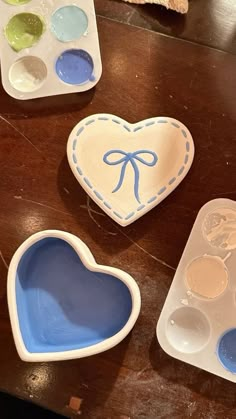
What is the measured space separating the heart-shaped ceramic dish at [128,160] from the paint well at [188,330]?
0.45 ft

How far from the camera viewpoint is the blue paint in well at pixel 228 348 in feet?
2.65

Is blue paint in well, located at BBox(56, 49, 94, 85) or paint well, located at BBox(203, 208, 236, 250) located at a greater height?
blue paint in well, located at BBox(56, 49, 94, 85)

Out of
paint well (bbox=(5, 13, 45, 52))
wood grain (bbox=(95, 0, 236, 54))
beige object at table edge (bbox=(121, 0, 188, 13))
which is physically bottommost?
Result: paint well (bbox=(5, 13, 45, 52))

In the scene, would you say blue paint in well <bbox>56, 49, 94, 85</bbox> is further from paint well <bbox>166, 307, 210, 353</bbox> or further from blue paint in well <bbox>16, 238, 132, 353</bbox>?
paint well <bbox>166, 307, 210, 353</bbox>

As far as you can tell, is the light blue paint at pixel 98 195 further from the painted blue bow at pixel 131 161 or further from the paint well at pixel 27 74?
the paint well at pixel 27 74

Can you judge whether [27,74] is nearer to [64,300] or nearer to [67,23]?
[67,23]

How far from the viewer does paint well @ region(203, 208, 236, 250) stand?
0.83 m

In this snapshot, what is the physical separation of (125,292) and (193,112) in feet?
0.84

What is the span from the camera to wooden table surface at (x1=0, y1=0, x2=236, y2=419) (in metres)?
0.81

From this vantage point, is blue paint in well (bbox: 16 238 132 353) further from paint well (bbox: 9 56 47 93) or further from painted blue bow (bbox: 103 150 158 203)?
paint well (bbox: 9 56 47 93)

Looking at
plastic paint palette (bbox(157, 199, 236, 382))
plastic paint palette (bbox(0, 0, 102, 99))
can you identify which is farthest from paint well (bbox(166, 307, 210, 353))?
plastic paint palette (bbox(0, 0, 102, 99))

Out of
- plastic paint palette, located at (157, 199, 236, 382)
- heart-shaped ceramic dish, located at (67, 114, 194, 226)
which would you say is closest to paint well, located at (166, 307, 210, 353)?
plastic paint palette, located at (157, 199, 236, 382)

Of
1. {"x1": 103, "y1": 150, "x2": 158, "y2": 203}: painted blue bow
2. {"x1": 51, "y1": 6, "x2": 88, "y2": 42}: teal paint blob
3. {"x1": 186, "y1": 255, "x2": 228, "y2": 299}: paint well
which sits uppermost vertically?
{"x1": 51, "y1": 6, "x2": 88, "y2": 42}: teal paint blob

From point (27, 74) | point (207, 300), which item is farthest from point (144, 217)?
point (27, 74)
